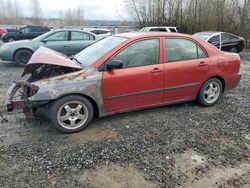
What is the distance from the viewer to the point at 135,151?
3363mm

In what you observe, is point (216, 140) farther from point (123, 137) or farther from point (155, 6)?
point (155, 6)

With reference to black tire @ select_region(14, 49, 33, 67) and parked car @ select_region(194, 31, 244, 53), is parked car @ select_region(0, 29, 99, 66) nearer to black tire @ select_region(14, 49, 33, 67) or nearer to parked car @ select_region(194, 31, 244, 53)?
black tire @ select_region(14, 49, 33, 67)

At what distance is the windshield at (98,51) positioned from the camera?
4.10 m

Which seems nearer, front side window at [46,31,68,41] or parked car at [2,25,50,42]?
front side window at [46,31,68,41]

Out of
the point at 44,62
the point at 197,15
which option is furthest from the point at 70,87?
the point at 197,15

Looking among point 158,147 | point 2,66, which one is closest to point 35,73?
point 158,147

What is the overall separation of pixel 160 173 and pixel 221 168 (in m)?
0.78

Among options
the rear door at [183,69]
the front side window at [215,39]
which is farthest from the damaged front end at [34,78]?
the front side window at [215,39]

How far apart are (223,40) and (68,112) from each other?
35.1 ft

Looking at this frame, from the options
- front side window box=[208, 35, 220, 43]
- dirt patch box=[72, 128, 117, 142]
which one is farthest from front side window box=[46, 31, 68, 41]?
front side window box=[208, 35, 220, 43]

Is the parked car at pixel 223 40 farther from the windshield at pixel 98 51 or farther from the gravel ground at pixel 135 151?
the windshield at pixel 98 51

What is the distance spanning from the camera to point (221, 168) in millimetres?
3057

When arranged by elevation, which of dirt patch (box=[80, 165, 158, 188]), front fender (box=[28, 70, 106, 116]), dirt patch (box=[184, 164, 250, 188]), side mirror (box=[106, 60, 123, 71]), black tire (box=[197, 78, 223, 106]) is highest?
side mirror (box=[106, 60, 123, 71])

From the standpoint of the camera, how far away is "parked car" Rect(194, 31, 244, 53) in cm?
1206
